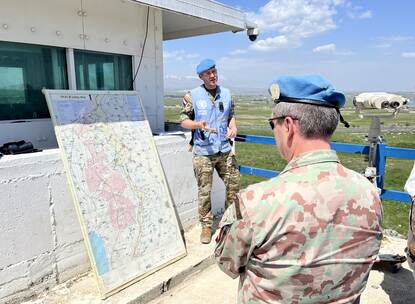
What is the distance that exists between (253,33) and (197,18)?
108 centimetres

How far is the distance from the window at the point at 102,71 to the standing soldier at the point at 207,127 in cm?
103

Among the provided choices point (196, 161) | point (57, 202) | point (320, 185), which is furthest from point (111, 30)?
point (320, 185)

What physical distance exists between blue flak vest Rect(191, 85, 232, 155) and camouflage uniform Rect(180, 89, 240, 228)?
0.06 m

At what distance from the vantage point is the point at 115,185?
11.2 feet

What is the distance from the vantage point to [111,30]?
13.6ft

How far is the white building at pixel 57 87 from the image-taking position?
291cm

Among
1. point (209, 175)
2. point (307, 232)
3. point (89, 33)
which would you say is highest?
point (89, 33)

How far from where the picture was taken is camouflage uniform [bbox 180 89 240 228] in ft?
12.9

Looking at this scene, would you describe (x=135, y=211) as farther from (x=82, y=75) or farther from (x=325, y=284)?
(x=325, y=284)

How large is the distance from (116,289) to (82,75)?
2300mm

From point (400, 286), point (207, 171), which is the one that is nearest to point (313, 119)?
point (207, 171)

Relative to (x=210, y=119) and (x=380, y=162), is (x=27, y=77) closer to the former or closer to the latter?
(x=210, y=119)

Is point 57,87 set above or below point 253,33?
below

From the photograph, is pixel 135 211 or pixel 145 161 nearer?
pixel 135 211
